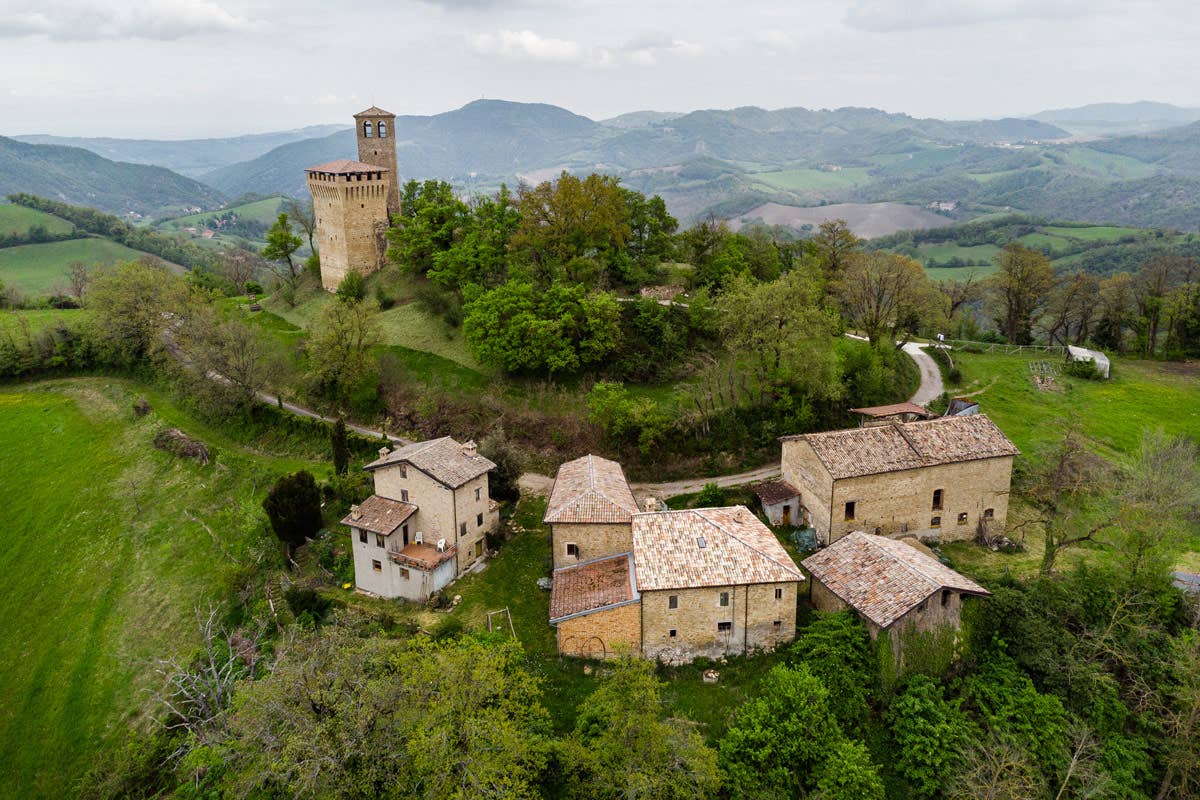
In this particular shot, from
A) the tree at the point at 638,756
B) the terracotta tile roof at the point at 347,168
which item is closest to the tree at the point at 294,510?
Result: the tree at the point at 638,756

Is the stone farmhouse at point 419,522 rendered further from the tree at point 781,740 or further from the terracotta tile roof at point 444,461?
the tree at point 781,740

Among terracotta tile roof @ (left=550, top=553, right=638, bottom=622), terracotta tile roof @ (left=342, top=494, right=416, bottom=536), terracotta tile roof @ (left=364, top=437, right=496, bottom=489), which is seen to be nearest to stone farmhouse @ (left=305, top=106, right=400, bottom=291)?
terracotta tile roof @ (left=364, top=437, right=496, bottom=489)

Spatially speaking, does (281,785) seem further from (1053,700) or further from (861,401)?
(861,401)

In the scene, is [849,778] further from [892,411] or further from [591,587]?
[892,411]

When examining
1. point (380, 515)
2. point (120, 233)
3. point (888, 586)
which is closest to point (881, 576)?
point (888, 586)

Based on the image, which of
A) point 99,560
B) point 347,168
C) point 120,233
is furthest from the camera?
point 120,233

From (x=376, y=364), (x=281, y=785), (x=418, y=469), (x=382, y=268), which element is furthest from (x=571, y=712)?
(x=382, y=268)
